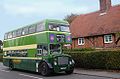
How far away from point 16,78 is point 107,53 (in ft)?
24.5

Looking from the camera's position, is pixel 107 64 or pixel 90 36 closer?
pixel 107 64

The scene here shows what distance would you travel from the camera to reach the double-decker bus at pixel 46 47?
63.8 ft

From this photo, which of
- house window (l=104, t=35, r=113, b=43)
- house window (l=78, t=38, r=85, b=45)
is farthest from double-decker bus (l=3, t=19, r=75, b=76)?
house window (l=78, t=38, r=85, b=45)

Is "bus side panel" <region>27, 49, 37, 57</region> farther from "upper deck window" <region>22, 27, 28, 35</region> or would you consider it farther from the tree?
the tree

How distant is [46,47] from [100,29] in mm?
20620

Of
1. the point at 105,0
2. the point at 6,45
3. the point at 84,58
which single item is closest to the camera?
the point at 84,58

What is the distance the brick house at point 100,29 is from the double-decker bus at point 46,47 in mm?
14916

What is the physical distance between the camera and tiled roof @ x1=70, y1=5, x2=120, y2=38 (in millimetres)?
37750

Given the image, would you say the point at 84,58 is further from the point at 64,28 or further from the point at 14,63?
the point at 14,63

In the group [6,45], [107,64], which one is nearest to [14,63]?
[6,45]

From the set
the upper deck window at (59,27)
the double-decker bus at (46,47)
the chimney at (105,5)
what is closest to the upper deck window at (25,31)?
the double-decker bus at (46,47)

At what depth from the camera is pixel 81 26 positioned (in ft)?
149

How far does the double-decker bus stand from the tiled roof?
16141mm

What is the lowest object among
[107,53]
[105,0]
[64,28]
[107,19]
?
[107,53]
